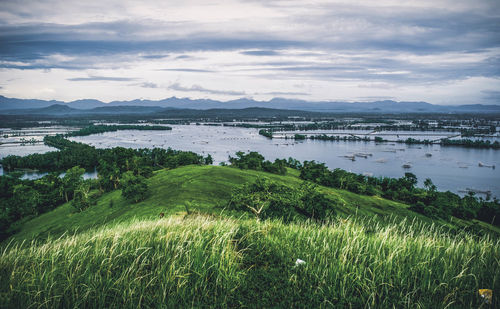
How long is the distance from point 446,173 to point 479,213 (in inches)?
2120

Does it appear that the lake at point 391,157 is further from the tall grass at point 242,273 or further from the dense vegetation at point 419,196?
the tall grass at point 242,273

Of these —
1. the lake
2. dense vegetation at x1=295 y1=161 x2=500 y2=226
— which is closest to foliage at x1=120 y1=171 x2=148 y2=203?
dense vegetation at x1=295 y1=161 x2=500 y2=226

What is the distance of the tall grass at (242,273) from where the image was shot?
19.3 ft

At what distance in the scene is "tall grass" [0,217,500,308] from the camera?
587 centimetres

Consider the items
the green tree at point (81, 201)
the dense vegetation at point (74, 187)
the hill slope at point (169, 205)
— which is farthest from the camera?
the green tree at point (81, 201)

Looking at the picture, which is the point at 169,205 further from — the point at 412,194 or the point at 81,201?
the point at 412,194

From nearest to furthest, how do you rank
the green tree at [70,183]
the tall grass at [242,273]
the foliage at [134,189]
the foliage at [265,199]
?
1. the tall grass at [242,273]
2. the foliage at [265,199]
3. the foliage at [134,189]
4. the green tree at [70,183]

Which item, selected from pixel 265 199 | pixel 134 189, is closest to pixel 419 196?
pixel 265 199

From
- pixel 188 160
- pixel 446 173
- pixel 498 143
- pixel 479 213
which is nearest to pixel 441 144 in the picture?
pixel 498 143

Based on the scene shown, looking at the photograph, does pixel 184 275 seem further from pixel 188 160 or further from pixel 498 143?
pixel 498 143

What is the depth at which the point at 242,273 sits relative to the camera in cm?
660

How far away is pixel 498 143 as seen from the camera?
532 feet

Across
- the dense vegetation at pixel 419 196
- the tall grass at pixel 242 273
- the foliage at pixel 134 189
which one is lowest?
the dense vegetation at pixel 419 196

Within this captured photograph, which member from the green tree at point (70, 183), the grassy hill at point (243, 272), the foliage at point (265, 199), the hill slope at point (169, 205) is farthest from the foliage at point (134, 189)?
the grassy hill at point (243, 272)
